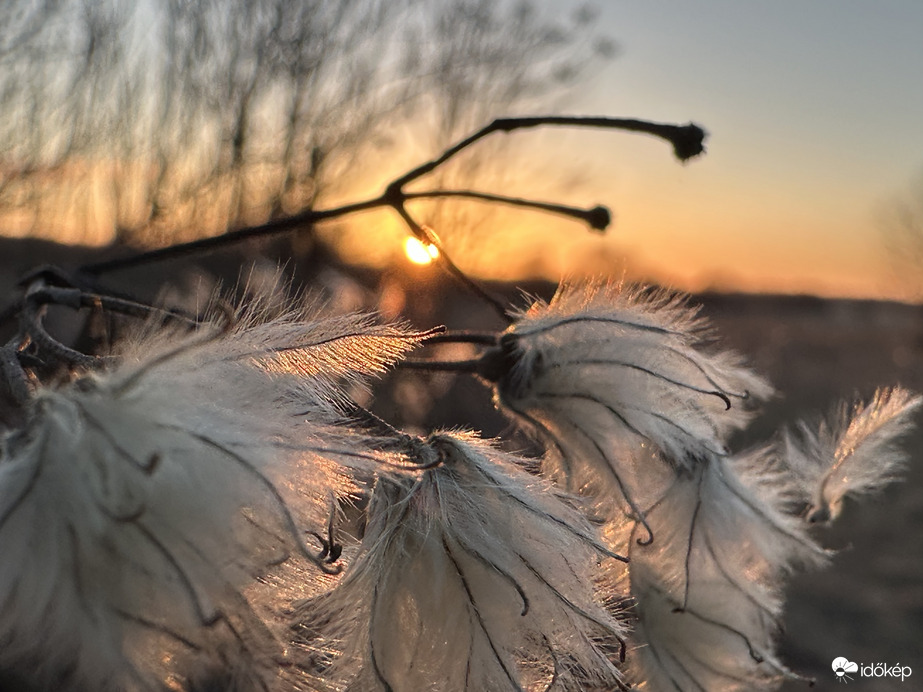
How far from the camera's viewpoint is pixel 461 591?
1.00 feet

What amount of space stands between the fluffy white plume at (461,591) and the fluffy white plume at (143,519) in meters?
0.05

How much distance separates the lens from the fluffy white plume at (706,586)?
39cm

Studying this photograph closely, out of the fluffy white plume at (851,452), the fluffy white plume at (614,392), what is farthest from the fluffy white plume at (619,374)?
the fluffy white plume at (851,452)

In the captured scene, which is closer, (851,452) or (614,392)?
(614,392)

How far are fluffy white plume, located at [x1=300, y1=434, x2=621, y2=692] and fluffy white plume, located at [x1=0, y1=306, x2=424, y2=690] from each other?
0.05m

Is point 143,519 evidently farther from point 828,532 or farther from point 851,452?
point 828,532

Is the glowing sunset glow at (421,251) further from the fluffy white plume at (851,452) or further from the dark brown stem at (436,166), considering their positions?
the fluffy white plume at (851,452)

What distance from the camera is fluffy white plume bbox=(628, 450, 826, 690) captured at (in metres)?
0.39

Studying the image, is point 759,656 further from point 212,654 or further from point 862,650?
point 862,650

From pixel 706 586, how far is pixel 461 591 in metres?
0.15

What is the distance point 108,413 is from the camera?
9.6 inches

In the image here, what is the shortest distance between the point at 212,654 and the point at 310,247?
4.68ft

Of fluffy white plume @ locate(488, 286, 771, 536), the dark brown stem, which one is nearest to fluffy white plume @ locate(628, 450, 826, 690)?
fluffy white plume @ locate(488, 286, 771, 536)

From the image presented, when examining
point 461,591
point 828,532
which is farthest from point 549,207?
point 828,532
